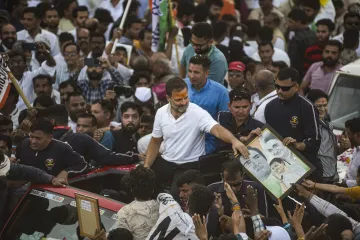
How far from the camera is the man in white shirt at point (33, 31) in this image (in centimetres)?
1836

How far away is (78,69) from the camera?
17.2 m

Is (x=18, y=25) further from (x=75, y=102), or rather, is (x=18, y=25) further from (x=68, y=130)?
(x=68, y=130)

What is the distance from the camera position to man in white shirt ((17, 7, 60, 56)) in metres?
18.4

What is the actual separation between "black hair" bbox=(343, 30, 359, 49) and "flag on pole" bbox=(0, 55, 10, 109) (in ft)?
18.2

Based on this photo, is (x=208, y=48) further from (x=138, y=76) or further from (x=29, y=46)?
(x=29, y=46)

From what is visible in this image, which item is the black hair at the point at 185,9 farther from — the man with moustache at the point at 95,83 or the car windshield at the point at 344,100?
the car windshield at the point at 344,100

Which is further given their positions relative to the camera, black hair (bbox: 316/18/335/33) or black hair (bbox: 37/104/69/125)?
black hair (bbox: 316/18/335/33)

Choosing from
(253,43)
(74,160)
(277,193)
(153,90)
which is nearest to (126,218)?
(277,193)

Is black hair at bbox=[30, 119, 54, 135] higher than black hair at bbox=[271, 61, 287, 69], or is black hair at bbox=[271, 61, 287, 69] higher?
black hair at bbox=[30, 119, 54, 135]

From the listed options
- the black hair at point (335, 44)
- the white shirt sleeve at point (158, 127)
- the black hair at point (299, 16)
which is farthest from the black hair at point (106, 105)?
the black hair at point (299, 16)

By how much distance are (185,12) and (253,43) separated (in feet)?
3.92

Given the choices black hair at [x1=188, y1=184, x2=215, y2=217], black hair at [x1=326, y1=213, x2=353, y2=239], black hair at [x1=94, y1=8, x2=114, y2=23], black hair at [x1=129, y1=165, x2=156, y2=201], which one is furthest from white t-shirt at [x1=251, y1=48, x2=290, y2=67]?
black hair at [x1=188, y1=184, x2=215, y2=217]

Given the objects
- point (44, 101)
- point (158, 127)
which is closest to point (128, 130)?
point (44, 101)

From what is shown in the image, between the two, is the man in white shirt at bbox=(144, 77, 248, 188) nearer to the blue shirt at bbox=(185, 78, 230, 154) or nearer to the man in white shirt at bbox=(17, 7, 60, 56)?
the blue shirt at bbox=(185, 78, 230, 154)
